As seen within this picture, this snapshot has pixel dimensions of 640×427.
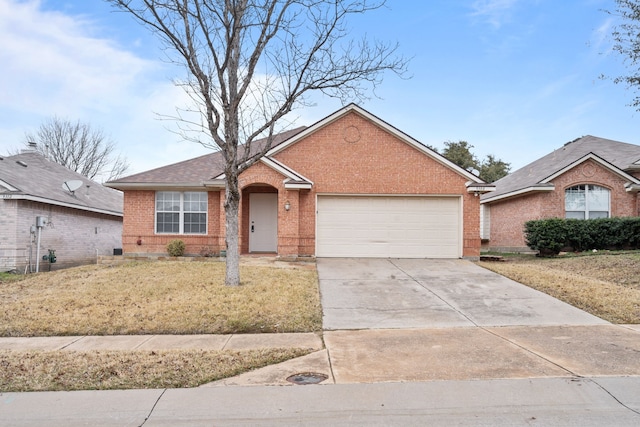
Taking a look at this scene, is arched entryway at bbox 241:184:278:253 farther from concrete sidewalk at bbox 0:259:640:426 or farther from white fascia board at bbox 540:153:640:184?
white fascia board at bbox 540:153:640:184

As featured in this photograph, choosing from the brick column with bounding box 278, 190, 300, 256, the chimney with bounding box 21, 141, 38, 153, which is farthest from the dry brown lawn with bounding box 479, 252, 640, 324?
the chimney with bounding box 21, 141, 38, 153

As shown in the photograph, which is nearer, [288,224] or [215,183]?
[215,183]

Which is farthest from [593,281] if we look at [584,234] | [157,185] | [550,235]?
[157,185]

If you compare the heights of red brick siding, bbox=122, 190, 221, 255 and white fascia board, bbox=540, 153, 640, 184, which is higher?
white fascia board, bbox=540, 153, 640, 184

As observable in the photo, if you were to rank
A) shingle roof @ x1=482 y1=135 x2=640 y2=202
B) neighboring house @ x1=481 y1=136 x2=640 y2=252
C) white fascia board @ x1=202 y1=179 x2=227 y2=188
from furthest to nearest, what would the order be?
1. shingle roof @ x1=482 y1=135 x2=640 y2=202
2. neighboring house @ x1=481 y1=136 x2=640 y2=252
3. white fascia board @ x1=202 y1=179 x2=227 y2=188

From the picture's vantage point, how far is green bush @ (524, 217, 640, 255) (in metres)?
17.3

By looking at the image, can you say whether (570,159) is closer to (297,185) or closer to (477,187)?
(477,187)

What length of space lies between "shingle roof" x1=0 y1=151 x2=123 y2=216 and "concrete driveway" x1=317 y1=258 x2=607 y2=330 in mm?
11571

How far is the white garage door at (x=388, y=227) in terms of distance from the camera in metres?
16.4

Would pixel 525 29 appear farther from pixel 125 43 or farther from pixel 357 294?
pixel 125 43

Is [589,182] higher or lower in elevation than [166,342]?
higher

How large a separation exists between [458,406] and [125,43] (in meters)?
11.8

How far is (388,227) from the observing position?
16.4 meters

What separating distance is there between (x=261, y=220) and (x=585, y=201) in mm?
13984
